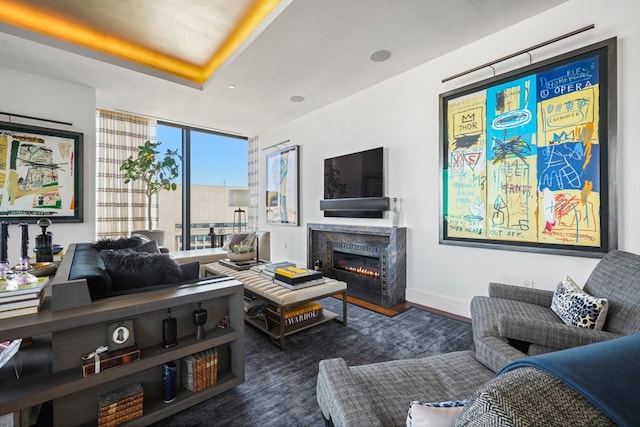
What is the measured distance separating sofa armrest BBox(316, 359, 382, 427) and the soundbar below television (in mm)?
2639

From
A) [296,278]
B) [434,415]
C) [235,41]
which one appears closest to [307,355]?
[296,278]

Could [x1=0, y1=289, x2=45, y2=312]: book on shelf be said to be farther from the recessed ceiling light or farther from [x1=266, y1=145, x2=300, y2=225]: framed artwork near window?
[x1=266, y1=145, x2=300, y2=225]: framed artwork near window

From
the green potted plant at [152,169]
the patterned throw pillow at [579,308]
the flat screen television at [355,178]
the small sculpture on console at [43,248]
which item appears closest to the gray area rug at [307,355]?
the patterned throw pillow at [579,308]

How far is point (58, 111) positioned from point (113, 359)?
3761 mm

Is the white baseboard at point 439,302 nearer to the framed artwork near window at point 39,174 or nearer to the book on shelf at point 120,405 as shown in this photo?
the book on shelf at point 120,405

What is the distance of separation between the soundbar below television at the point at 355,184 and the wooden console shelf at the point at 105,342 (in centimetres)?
234

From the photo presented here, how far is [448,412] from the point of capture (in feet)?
2.07

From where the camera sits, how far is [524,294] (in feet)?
6.71

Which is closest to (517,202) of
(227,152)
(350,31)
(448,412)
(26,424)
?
(350,31)

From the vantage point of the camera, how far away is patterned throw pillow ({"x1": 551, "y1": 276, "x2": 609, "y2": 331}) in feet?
5.03

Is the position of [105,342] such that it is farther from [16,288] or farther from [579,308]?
[579,308]

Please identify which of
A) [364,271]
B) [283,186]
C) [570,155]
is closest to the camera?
[570,155]

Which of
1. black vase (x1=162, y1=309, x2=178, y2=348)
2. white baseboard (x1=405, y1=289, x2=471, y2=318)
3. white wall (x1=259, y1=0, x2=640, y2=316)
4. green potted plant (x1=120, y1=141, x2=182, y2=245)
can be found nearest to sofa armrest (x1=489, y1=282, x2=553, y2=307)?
white wall (x1=259, y1=0, x2=640, y2=316)

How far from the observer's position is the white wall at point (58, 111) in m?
3.22
